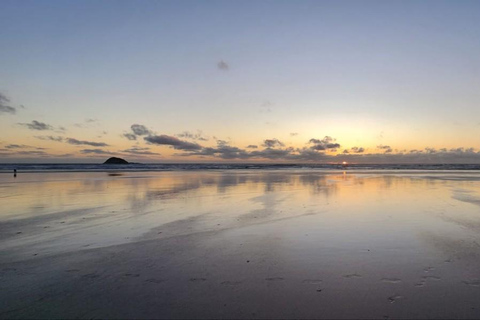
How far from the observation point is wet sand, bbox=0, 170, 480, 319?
435 cm

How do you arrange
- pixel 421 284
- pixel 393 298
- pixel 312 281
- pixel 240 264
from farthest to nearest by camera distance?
pixel 240 264 → pixel 312 281 → pixel 421 284 → pixel 393 298

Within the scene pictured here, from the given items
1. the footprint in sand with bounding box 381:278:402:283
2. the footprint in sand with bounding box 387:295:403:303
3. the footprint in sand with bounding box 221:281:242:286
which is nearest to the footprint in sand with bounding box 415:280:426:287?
the footprint in sand with bounding box 381:278:402:283

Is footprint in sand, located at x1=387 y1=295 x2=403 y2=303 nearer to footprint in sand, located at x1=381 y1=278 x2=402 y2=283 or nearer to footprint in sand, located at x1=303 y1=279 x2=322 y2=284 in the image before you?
footprint in sand, located at x1=381 y1=278 x2=402 y2=283

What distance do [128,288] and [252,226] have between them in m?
5.01

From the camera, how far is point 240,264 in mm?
6090

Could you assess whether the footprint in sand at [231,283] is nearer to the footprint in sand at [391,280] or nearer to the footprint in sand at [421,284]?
the footprint in sand at [391,280]

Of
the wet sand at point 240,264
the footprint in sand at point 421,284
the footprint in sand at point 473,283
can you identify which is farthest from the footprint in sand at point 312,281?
the footprint in sand at point 473,283

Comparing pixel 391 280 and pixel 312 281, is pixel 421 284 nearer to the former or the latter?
pixel 391 280

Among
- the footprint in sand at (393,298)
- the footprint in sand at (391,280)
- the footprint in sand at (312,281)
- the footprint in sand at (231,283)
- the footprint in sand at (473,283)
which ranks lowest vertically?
the footprint in sand at (473,283)

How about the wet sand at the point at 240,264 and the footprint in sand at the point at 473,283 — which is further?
the footprint in sand at the point at 473,283

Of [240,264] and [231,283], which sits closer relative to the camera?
[231,283]

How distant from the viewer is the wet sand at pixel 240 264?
435 cm

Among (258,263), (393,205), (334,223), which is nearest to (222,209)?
(334,223)

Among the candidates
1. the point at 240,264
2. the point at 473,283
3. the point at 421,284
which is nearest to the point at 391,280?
the point at 421,284
